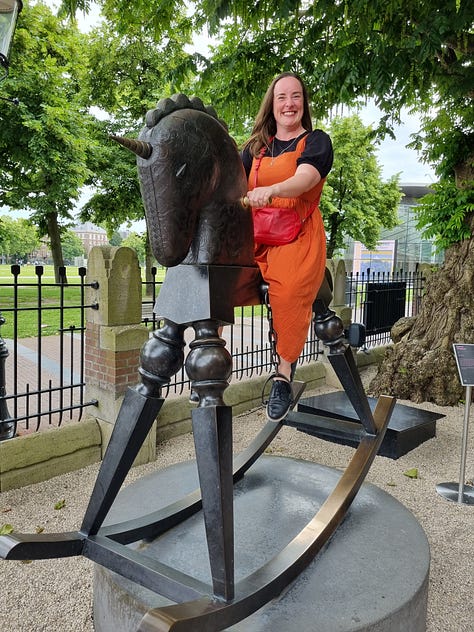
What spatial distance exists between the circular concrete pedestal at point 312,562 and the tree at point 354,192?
1800 cm

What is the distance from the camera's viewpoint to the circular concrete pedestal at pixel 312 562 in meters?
1.84

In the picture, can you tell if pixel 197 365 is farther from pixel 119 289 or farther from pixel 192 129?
pixel 119 289

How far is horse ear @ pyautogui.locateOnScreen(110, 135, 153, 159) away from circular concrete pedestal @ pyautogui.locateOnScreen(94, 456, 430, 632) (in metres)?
1.67

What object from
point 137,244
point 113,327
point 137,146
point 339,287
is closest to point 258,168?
point 137,146

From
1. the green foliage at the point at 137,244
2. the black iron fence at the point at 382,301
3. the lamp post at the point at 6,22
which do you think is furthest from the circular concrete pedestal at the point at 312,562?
the green foliage at the point at 137,244

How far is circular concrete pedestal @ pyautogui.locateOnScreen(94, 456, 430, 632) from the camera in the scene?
1838 millimetres

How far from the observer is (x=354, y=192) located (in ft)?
69.1

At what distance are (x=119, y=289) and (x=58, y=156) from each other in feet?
36.7

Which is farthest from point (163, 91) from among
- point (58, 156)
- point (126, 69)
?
point (58, 156)

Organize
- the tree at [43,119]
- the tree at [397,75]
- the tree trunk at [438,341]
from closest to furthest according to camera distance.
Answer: the tree at [397,75] < the tree trunk at [438,341] < the tree at [43,119]

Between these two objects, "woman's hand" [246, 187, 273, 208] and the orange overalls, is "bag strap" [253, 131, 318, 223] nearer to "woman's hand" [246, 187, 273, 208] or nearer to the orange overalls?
the orange overalls

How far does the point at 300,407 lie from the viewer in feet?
17.1

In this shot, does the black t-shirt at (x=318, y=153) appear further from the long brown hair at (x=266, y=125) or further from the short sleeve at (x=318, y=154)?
the long brown hair at (x=266, y=125)

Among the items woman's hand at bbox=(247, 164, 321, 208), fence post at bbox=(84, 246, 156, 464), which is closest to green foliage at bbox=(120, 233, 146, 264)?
fence post at bbox=(84, 246, 156, 464)
